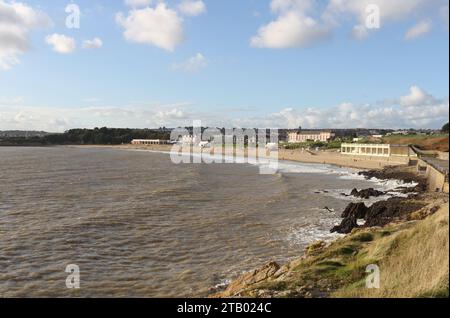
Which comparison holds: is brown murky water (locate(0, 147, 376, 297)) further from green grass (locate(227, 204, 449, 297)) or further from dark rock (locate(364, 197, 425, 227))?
green grass (locate(227, 204, 449, 297))

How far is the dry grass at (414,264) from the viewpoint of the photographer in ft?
26.2

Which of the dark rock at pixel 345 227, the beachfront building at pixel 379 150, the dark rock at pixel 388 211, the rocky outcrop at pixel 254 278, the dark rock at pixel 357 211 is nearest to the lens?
the rocky outcrop at pixel 254 278

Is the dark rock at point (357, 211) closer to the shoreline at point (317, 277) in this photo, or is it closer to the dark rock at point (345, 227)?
the dark rock at point (345, 227)

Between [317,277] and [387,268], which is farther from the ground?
[387,268]

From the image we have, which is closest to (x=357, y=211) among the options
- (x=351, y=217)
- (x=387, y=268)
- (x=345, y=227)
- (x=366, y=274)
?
(x=351, y=217)

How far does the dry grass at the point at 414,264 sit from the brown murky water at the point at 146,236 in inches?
233

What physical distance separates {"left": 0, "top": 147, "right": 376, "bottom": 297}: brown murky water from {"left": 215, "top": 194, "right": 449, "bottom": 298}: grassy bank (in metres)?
3.43

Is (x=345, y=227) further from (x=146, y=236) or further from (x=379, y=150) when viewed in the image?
(x=379, y=150)

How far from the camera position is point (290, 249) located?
18484 mm

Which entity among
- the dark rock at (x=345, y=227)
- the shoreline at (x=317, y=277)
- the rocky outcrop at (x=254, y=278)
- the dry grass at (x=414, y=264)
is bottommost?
the dark rock at (x=345, y=227)

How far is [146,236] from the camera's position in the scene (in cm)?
2125

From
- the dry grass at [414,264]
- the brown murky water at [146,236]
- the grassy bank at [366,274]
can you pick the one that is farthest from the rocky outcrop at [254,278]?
the dry grass at [414,264]

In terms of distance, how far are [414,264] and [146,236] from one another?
14459mm
